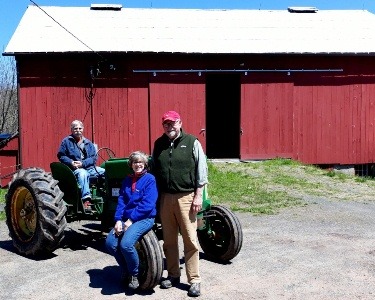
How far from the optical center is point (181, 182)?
5.29 meters

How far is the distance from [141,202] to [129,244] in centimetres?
45

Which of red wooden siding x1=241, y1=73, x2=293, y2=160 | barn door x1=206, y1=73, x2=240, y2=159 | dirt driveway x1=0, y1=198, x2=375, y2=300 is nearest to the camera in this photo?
dirt driveway x1=0, y1=198, x2=375, y2=300

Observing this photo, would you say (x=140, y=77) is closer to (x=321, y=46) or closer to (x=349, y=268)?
(x=321, y=46)

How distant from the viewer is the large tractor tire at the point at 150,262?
5246 mm

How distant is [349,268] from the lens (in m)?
6.06

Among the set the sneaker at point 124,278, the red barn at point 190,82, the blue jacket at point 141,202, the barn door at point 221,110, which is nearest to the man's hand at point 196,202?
the blue jacket at point 141,202

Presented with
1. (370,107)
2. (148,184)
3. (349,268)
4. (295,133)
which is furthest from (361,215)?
(370,107)

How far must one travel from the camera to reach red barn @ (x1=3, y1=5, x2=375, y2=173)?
14.6 meters

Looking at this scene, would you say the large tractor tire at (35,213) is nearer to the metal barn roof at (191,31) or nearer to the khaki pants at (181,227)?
the khaki pants at (181,227)

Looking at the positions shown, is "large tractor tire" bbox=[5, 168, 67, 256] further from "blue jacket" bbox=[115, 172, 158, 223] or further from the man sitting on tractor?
"blue jacket" bbox=[115, 172, 158, 223]

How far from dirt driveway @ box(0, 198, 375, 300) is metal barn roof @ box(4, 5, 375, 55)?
7779 mm

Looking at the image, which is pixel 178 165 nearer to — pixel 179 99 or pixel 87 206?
pixel 87 206

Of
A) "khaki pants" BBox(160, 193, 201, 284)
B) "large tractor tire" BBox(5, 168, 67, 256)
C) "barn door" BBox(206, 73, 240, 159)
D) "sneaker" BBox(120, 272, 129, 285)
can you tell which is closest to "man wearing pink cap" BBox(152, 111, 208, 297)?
"khaki pants" BBox(160, 193, 201, 284)

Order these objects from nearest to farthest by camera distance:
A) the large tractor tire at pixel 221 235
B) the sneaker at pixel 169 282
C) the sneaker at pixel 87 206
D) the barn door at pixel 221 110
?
the sneaker at pixel 169 282 < the large tractor tire at pixel 221 235 < the sneaker at pixel 87 206 < the barn door at pixel 221 110
